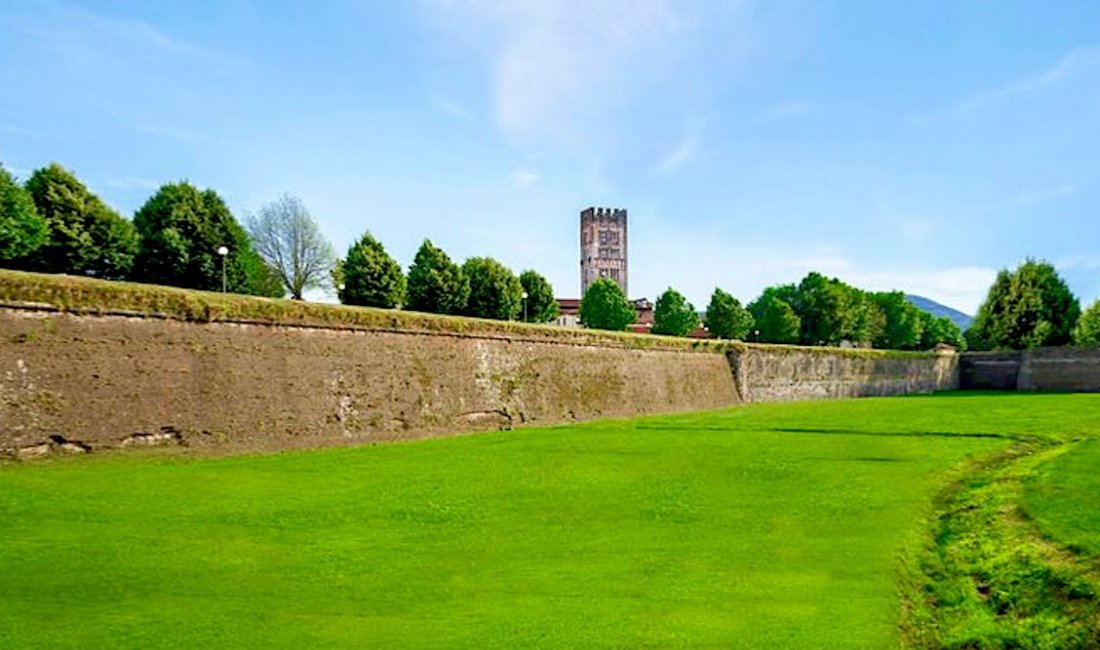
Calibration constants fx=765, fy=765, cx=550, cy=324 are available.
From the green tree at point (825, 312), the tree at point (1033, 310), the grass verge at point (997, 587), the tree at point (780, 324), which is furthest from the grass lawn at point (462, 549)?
the green tree at point (825, 312)

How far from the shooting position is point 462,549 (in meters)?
10.4

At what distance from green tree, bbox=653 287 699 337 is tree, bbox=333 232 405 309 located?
45775 millimetres

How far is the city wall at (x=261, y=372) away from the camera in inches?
619

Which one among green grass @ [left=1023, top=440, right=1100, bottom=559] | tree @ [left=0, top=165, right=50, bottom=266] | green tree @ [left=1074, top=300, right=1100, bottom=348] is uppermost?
tree @ [left=0, top=165, right=50, bottom=266]

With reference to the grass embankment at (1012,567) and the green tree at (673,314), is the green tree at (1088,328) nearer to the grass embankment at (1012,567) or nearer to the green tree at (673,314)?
the green tree at (673,314)

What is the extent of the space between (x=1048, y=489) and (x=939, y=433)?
9586 mm

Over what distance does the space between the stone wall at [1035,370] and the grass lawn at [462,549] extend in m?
50.0

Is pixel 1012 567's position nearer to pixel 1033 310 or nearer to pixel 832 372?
pixel 832 372

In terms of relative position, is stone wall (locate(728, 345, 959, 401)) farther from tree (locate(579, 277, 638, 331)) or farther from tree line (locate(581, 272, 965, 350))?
tree (locate(579, 277, 638, 331))

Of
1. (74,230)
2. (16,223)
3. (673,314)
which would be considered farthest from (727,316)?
(16,223)

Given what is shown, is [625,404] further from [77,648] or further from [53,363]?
[77,648]

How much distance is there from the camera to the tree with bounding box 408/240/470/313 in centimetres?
5825

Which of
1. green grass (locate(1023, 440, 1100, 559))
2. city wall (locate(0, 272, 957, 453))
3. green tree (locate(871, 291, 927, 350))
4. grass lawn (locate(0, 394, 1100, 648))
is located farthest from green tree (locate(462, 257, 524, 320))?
green tree (locate(871, 291, 927, 350))

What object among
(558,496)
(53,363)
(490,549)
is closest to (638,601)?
(490,549)
